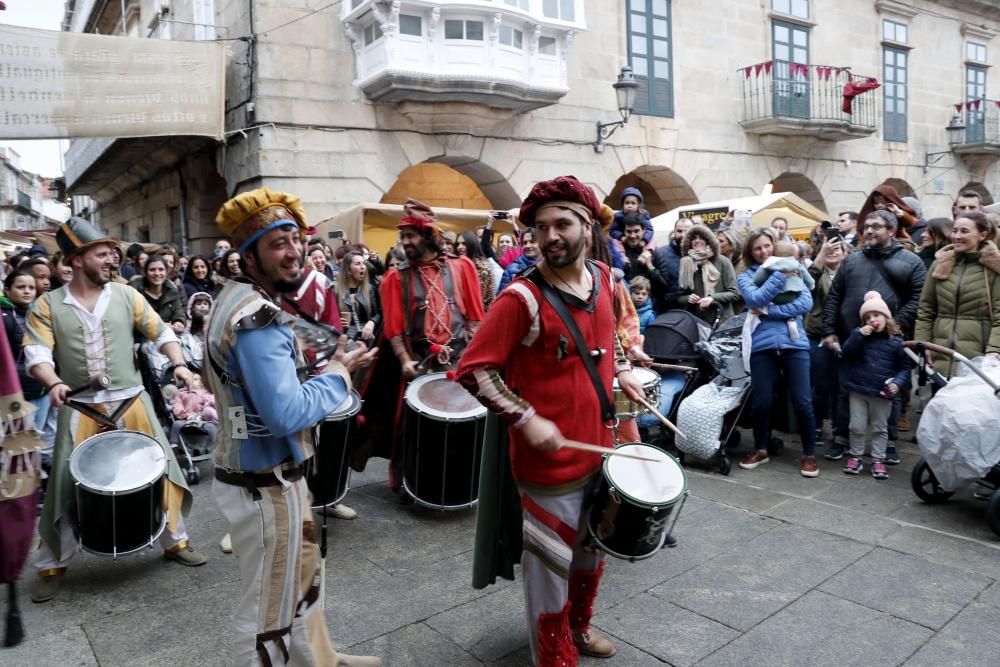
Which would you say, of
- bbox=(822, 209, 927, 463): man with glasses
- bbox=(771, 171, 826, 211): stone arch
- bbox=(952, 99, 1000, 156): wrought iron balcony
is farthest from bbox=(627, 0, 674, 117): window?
bbox=(952, 99, 1000, 156): wrought iron balcony

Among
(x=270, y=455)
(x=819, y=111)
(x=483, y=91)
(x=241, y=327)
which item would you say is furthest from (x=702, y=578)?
(x=819, y=111)

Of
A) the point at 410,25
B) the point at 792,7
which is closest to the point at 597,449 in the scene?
the point at 410,25

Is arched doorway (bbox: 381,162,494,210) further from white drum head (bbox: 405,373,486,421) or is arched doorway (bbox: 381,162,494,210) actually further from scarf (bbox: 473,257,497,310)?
white drum head (bbox: 405,373,486,421)

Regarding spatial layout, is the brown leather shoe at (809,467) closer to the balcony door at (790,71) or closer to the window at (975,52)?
the balcony door at (790,71)

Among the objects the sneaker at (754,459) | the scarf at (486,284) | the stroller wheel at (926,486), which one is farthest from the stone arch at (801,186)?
the stroller wheel at (926,486)

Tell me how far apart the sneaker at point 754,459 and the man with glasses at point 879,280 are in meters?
0.83

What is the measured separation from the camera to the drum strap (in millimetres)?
2747

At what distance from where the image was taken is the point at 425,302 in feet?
16.4

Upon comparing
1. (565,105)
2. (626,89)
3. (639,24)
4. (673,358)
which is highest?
(639,24)

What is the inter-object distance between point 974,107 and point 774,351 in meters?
19.9

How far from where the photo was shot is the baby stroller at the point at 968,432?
4363 mm

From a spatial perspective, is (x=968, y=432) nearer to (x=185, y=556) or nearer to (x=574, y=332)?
(x=574, y=332)

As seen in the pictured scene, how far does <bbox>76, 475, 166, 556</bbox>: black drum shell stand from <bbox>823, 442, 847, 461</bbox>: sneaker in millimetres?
5086

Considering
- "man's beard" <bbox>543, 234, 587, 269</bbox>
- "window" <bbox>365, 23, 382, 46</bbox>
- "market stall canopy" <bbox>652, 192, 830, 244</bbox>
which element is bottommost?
"man's beard" <bbox>543, 234, 587, 269</bbox>
